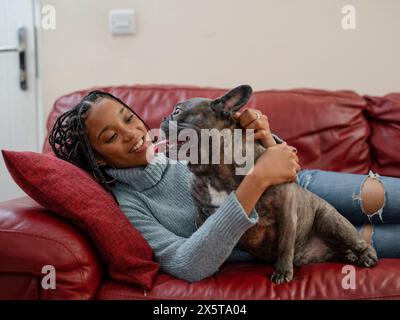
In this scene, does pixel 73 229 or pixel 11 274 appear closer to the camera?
pixel 11 274

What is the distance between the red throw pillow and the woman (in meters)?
0.07

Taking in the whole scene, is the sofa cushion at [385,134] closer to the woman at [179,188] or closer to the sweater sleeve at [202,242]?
the woman at [179,188]

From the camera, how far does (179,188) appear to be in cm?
143

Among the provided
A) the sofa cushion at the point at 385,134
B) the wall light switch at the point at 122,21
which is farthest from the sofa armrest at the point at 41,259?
Result: the wall light switch at the point at 122,21

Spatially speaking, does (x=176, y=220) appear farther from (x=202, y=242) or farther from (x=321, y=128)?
(x=321, y=128)

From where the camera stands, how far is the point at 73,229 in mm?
1186

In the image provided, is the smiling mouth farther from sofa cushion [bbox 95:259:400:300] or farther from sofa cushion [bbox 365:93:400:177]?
sofa cushion [bbox 365:93:400:177]

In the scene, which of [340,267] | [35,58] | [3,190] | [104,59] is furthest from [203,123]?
[3,190]

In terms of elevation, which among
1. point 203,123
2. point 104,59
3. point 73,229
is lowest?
point 73,229

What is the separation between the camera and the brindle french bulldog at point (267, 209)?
3.87 ft

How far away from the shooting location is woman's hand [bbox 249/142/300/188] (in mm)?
1151
